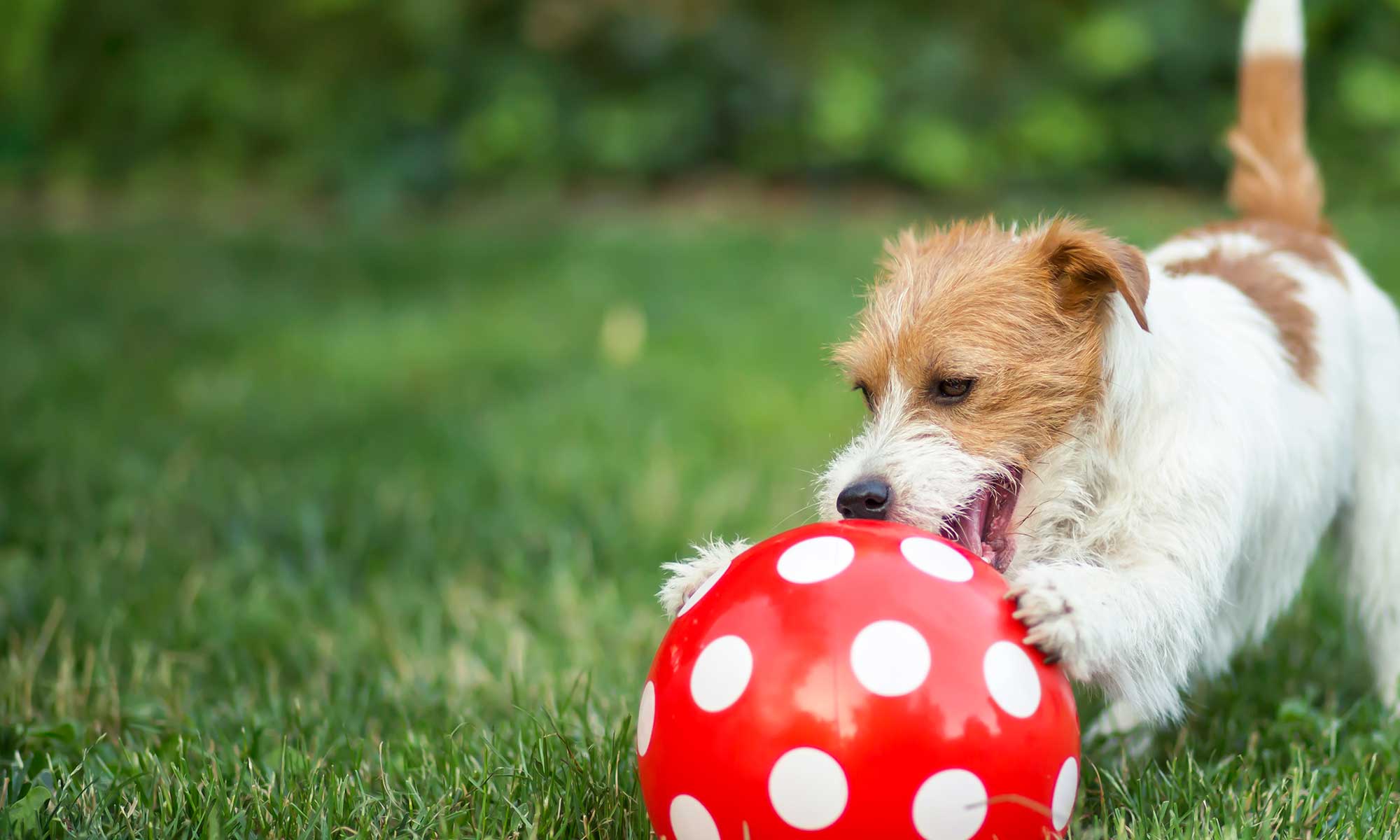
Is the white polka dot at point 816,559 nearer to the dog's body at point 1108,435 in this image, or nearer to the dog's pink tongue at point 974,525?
the dog's body at point 1108,435

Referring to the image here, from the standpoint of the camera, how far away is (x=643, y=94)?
11.1 meters

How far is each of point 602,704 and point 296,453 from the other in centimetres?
271

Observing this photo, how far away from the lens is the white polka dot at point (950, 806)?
1.90m

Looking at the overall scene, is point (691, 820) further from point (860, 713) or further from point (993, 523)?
point (993, 523)

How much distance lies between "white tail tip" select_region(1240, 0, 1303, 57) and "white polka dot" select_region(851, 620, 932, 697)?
242cm

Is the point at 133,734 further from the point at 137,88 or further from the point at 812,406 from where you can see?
the point at 137,88

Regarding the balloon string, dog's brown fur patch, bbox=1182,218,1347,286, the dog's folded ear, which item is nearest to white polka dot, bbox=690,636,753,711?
the balloon string

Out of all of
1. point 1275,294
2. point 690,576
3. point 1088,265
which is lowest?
point 690,576

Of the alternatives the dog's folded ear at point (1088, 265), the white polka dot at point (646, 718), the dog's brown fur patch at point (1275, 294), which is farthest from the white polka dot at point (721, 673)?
the dog's brown fur patch at point (1275, 294)

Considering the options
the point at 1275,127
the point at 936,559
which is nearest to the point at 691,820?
the point at 936,559

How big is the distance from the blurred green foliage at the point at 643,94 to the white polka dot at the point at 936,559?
8.60 metres

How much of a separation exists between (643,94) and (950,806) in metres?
9.81

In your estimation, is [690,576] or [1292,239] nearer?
[690,576]

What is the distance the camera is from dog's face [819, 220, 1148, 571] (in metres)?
2.51
